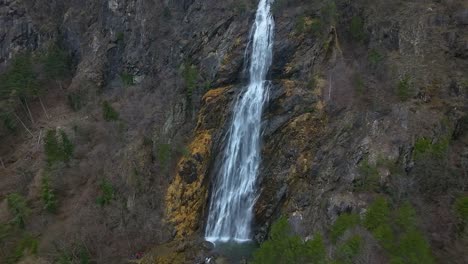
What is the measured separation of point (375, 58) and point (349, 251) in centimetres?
2262

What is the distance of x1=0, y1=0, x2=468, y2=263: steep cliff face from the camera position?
30562 mm

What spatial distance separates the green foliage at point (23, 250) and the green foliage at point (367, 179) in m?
28.7

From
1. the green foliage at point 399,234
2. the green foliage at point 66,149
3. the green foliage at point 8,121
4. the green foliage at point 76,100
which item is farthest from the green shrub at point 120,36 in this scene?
the green foliage at point 399,234

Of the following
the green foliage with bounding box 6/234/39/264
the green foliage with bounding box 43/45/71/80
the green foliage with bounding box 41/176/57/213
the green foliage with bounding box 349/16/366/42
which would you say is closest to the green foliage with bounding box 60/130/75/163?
the green foliage with bounding box 41/176/57/213

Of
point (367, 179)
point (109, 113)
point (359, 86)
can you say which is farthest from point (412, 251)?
point (109, 113)

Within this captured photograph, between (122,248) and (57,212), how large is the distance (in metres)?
12.2

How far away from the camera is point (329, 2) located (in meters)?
43.7

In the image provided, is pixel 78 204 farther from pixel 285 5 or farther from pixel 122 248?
pixel 285 5

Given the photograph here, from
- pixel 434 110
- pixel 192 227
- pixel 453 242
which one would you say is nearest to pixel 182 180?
pixel 192 227

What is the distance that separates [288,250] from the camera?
Answer: 21.5 metres

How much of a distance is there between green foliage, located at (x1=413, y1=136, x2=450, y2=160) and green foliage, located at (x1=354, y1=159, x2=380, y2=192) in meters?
2.86

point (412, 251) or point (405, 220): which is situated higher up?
point (405, 220)

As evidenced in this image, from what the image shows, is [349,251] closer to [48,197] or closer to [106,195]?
[106,195]

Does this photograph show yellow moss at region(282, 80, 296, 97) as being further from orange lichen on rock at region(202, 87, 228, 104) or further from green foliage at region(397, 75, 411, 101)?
green foliage at region(397, 75, 411, 101)
